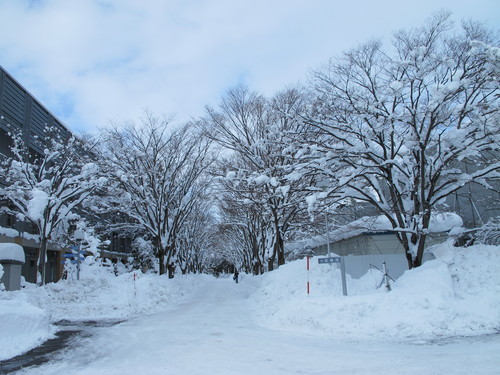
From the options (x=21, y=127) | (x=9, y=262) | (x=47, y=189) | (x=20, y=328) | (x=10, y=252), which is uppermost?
(x=21, y=127)

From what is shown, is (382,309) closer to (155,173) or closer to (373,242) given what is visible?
(373,242)

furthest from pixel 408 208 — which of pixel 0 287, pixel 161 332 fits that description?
pixel 0 287

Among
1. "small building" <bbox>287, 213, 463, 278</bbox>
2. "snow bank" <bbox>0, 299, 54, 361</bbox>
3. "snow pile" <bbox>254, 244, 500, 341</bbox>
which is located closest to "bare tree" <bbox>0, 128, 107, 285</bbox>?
"snow bank" <bbox>0, 299, 54, 361</bbox>

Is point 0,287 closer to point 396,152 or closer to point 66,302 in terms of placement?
point 66,302

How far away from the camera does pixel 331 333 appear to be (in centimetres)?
909

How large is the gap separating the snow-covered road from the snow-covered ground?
0.02m

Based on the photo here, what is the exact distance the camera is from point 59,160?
23.6m

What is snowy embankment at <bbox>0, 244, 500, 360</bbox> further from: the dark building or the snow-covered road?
the dark building

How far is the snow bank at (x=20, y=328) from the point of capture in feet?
25.6

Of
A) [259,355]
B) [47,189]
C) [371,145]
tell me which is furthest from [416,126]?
[47,189]

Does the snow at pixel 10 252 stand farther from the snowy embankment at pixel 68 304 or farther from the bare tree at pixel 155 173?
the bare tree at pixel 155 173

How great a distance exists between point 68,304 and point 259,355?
11.0 meters

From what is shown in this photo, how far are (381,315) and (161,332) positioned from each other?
5138 mm

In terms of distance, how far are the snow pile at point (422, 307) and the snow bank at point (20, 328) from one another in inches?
218
